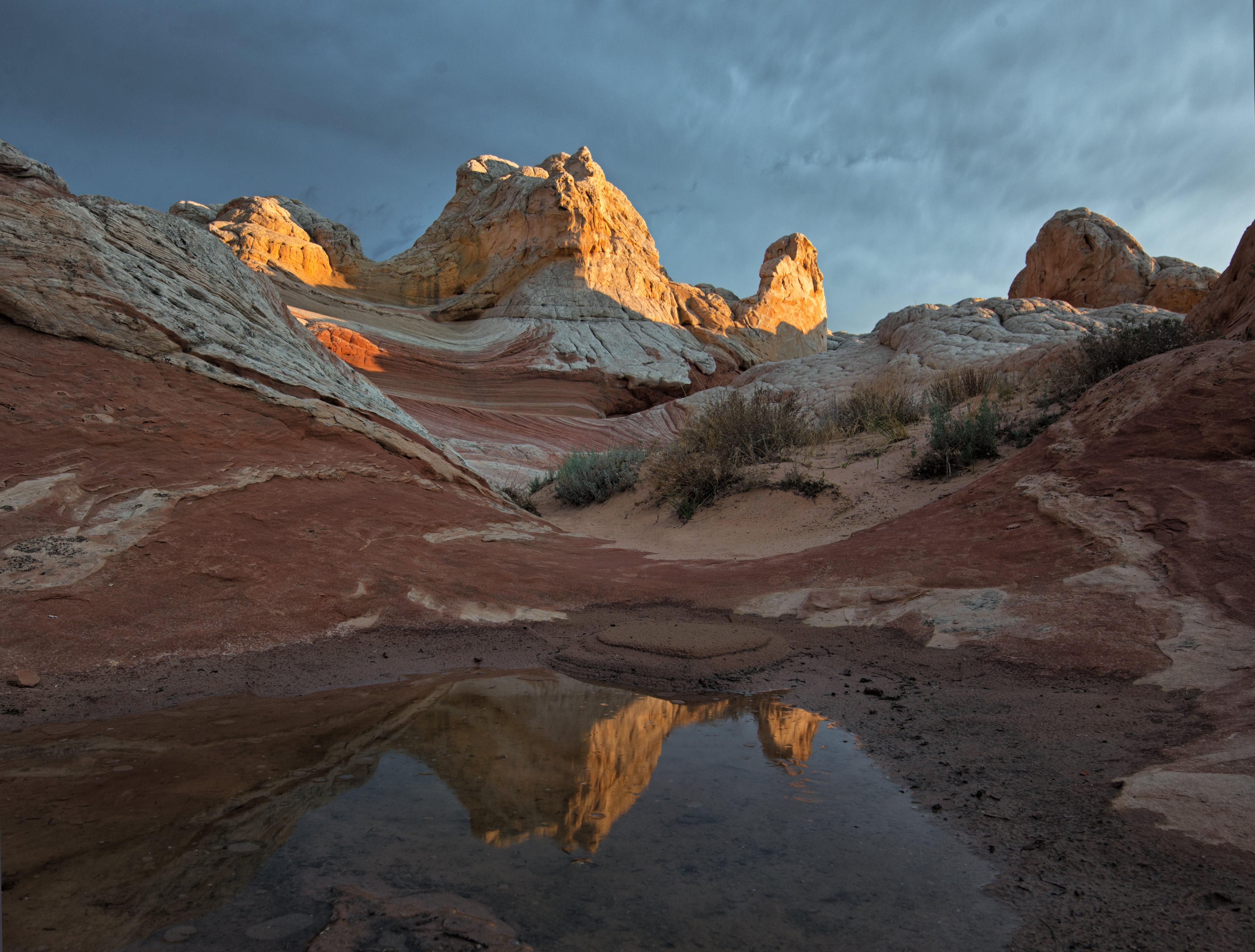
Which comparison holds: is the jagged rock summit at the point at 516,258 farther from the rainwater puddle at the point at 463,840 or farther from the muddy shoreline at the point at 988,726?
the rainwater puddle at the point at 463,840

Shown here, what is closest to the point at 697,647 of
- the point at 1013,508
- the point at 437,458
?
the point at 1013,508

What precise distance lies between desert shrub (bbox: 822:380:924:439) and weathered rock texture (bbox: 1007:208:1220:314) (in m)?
20.8

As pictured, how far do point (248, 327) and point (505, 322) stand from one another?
18033 mm

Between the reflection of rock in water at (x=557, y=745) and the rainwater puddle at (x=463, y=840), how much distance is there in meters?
0.01

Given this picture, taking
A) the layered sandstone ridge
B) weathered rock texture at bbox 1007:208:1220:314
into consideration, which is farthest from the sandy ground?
weathered rock texture at bbox 1007:208:1220:314

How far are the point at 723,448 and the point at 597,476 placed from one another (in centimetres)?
213

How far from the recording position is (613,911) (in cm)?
142

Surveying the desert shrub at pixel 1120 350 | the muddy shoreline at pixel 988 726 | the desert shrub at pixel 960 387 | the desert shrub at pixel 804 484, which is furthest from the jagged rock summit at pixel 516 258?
the muddy shoreline at pixel 988 726

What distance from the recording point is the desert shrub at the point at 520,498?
9766 millimetres

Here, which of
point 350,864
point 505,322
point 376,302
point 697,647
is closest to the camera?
point 350,864

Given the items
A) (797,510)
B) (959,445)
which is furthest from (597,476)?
(959,445)

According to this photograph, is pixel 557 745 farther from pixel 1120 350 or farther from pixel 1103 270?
pixel 1103 270

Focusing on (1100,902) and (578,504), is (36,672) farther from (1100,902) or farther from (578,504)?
(578,504)

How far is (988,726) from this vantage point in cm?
250
